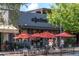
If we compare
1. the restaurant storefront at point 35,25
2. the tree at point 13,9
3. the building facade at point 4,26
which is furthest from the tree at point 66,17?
the building facade at point 4,26

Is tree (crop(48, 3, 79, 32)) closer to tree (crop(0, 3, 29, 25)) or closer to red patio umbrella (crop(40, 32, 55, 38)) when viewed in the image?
red patio umbrella (crop(40, 32, 55, 38))

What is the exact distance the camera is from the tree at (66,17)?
572 centimetres

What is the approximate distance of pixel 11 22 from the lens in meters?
5.78

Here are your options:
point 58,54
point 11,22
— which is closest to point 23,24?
point 11,22

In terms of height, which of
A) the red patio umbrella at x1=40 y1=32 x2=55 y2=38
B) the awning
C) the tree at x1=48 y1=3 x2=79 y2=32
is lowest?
the red patio umbrella at x1=40 y1=32 x2=55 y2=38

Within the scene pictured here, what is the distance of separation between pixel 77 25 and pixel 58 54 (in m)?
0.54

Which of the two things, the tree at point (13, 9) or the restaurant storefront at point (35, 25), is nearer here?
the restaurant storefront at point (35, 25)

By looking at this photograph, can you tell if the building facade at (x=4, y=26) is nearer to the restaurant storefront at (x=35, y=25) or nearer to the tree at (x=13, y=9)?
the tree at (x=13, y=9)

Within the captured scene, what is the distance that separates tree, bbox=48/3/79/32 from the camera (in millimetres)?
5716

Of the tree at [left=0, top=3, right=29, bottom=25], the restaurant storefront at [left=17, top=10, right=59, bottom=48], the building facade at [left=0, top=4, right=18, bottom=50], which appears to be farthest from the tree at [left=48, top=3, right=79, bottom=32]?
the building facade at [left=0, top=4, right=18, bottom=50]

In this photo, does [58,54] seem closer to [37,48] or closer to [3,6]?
[37,48]

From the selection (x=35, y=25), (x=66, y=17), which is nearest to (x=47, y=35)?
(x=35, y=25)

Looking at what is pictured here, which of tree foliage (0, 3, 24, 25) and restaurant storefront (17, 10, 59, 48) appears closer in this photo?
restaurant storefront (17, 10, 59, 48)

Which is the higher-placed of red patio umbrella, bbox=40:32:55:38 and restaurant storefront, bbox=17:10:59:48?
restaurant storefront, bbox=17:10:59:48
